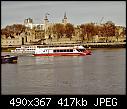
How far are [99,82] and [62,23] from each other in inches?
515

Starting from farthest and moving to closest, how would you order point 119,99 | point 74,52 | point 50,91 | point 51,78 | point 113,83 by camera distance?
point 74,52
point 51,78
point 113,83
point 50,91
point 119,99

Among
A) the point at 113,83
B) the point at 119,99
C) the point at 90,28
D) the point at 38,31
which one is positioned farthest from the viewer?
the point at 38,31

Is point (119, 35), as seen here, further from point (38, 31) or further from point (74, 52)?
point (74, 52)

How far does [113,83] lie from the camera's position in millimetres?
4629

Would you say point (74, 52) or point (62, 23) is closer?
point (74, 52)

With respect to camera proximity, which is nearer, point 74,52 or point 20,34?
point 74,52

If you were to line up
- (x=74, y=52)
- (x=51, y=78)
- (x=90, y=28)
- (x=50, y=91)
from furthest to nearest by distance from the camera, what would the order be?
(x=90, y=28) < (x=74, y=52) < (x=51, y=78) < (x=50, y=91)

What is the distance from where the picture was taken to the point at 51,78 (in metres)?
5.30

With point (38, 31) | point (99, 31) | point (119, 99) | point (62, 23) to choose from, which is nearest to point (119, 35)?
point (99, 31)

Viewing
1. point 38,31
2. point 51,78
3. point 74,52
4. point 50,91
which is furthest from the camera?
point 38,31

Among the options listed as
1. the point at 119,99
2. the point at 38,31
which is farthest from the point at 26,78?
the point at 38,31

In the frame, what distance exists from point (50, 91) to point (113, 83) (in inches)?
42.8

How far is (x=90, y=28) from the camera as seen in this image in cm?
1752

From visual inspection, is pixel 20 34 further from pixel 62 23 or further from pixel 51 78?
pixel 51 78
